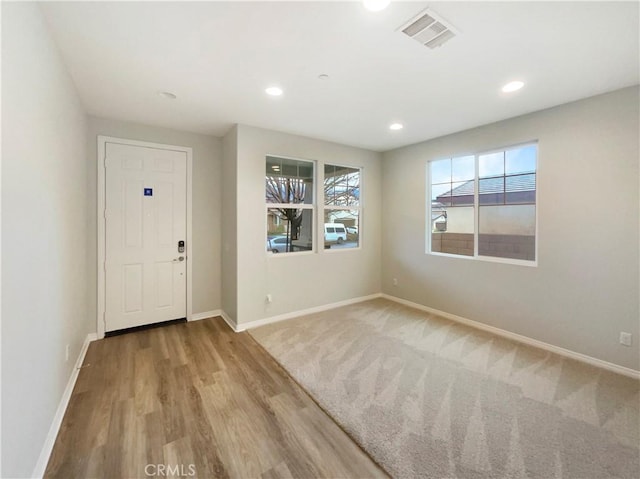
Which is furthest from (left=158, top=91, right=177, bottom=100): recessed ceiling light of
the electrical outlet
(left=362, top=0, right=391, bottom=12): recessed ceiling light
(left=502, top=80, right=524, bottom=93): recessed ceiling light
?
the electrical outlet

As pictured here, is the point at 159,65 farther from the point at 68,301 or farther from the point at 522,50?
the point at 522,50

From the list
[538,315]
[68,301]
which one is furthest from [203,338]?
[538,315]

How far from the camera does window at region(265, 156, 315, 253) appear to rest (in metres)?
3.80

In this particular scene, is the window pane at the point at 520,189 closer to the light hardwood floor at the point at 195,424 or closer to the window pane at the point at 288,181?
the window pane at the point at 288,181

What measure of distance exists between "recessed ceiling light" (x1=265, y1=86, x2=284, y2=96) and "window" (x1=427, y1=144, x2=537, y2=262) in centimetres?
265

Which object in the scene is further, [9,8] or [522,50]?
[522,50]

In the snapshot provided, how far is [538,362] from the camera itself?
2.71 meters

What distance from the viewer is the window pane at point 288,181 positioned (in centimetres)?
377

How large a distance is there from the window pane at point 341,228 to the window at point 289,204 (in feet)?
1.09

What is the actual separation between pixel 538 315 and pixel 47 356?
437cm

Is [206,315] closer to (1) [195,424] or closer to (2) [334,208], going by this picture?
(1) [195,424]

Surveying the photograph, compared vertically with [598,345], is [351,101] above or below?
above

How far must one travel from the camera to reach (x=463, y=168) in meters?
3.84

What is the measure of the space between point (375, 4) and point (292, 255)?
2.96 m
